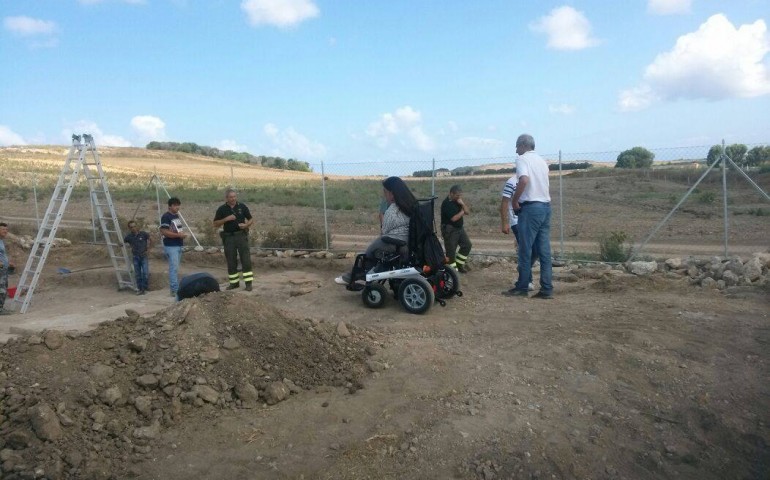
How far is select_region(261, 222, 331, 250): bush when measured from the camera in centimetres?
1431

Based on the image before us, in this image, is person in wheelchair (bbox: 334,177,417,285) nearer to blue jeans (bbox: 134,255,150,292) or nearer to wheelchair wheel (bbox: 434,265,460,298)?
wheelchair wheel (bbox: 434,265,460,298)

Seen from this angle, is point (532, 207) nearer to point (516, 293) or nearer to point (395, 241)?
point (516, 293)

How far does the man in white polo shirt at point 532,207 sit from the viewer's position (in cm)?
771

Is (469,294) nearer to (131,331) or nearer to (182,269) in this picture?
(131,331)

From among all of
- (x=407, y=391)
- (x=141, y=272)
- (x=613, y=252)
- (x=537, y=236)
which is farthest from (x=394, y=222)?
(x=141, y=272)

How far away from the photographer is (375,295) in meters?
7.88

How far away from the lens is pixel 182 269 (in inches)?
529

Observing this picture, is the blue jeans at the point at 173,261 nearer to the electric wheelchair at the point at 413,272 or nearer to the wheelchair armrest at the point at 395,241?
the electric wheelchair at the point at 413,272

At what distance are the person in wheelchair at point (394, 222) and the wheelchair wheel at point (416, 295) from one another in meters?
0.53

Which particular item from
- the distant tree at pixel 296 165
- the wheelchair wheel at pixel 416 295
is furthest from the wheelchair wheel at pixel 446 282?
the distant tree at pixel 296 165

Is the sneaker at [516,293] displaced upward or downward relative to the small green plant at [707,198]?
downward

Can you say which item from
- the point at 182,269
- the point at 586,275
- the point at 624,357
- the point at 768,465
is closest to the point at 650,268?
the point at 586,275

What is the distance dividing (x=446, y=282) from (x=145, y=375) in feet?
14.3

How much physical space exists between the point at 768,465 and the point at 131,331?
5.20 m
